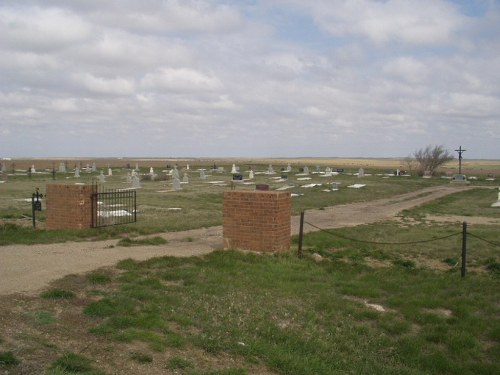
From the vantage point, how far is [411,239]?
45.3 ft

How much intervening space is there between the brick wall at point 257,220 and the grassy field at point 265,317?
0.48 meters

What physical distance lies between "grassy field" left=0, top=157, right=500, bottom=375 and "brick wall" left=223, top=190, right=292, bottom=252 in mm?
484

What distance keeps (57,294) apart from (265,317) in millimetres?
2651

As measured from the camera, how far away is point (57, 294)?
655 centimetres

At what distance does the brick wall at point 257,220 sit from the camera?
33.8 ft

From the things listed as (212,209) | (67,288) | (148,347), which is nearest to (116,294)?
(67,288)

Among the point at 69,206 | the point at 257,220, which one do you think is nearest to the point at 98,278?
the point at 257,220

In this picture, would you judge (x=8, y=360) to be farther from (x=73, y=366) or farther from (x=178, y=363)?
(x=178, y=363)

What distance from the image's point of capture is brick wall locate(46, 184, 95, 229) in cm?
1266

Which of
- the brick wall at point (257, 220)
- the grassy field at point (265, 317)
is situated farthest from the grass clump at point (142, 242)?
the brick wall at point (257, 220)

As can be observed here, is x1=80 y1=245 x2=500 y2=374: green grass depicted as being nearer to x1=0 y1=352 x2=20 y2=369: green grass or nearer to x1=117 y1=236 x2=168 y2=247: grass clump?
x1=0 y1=352 x2=20 y2=369: green grass

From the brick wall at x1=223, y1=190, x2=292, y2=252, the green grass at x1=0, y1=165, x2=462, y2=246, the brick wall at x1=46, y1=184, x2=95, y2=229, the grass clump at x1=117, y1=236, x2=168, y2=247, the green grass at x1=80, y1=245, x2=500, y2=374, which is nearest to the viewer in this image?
Answer: the green grass at x1=80, y1=245, x2=500, y2=374

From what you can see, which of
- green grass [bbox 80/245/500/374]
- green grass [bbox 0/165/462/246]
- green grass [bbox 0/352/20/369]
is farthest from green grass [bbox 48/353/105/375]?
green grass [bbox 0/165/462/246]

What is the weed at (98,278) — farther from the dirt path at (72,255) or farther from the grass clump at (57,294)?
the grass clump at (57,294)
